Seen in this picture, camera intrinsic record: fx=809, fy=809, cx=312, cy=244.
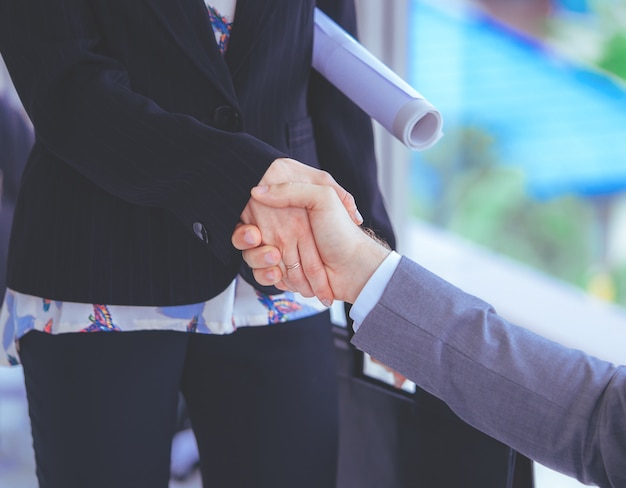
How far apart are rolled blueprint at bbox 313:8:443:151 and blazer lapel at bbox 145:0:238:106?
18cm

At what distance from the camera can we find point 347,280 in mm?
896

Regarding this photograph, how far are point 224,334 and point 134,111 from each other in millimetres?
319

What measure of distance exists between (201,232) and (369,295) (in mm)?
218

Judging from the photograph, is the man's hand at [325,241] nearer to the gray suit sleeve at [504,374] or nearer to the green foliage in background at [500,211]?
the gray suit sleeve at [504,374]

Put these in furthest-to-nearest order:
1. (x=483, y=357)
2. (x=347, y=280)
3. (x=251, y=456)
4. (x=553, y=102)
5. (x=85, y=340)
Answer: (x=553, y=102), (x=251, y=456), (x=85, y=340), (x=347, y=280), (x=483, y=357)

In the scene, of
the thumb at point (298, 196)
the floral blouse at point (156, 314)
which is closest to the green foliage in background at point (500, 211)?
the floral blouse at point (156, 314)

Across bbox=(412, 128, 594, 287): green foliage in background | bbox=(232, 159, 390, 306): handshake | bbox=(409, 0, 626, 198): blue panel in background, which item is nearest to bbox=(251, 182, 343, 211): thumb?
bbox=(232, 159, 390, 306): handshake

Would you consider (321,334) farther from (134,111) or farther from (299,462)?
(134,111)

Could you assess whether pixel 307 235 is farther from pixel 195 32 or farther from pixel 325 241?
pixel 195 32

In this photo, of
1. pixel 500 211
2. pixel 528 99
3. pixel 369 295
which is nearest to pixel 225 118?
pixel 369 295

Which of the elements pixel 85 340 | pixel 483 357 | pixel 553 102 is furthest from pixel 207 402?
pixel 553 102

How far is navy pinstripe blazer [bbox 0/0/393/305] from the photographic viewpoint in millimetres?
905

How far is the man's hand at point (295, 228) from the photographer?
88 centimetres

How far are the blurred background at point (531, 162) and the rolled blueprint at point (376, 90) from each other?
237cm
